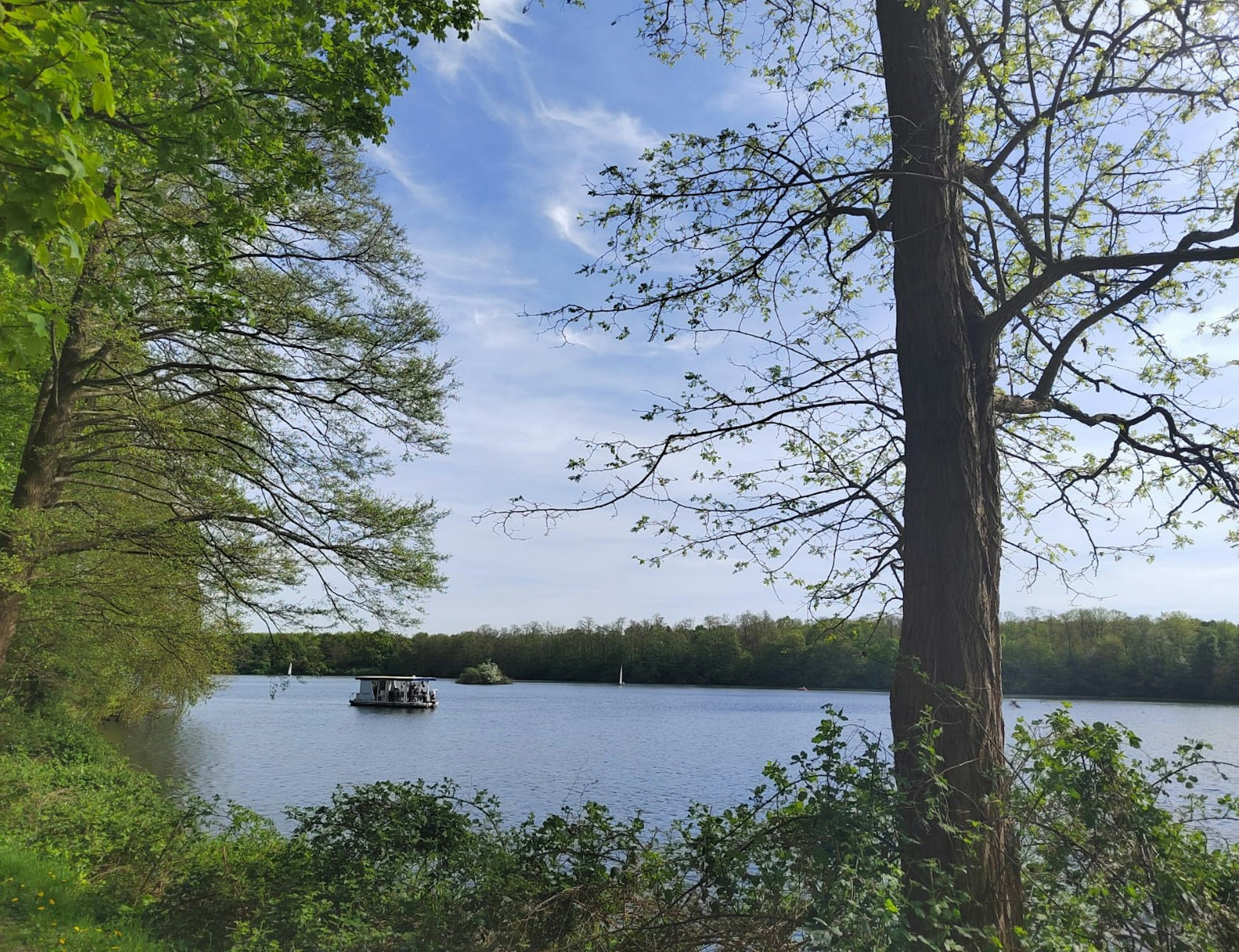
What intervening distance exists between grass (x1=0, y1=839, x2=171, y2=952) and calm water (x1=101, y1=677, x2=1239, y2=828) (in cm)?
298

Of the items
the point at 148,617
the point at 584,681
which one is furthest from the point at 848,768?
the point at 584,681

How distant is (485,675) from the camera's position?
98812 mm

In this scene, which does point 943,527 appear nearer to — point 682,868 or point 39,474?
point 682,868

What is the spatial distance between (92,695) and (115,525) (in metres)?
12.9

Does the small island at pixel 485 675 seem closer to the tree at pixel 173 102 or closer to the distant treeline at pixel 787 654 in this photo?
the distant treeline at pixel 787 654

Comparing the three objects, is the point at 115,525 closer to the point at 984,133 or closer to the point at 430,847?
the point at 430,847

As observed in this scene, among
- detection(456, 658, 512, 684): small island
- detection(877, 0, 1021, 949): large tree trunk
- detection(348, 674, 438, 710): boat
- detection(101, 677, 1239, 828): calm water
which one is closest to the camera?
detection(877, 0, 1021, 949): large tree trunk

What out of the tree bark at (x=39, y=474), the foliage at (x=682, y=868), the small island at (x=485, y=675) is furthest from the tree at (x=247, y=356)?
the small island at (x=485, y=675)

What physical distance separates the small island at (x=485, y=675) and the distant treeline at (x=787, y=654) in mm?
2277

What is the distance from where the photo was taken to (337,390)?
1020cm

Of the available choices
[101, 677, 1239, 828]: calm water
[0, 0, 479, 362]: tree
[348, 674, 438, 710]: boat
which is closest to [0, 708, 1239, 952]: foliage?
[101, 677, 1239, 828]: calm water

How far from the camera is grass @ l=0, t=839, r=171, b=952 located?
5348 mm

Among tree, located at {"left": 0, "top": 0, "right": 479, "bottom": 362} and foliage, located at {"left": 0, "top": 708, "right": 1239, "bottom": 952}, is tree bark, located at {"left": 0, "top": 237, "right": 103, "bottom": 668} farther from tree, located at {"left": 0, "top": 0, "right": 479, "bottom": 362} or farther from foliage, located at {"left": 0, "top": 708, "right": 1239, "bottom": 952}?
foliage, located at {"left": 0, "top": 708, "right": 1239, "bottom": 952}

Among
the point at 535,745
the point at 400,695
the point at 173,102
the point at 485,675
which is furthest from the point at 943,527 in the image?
the point at 485,675
